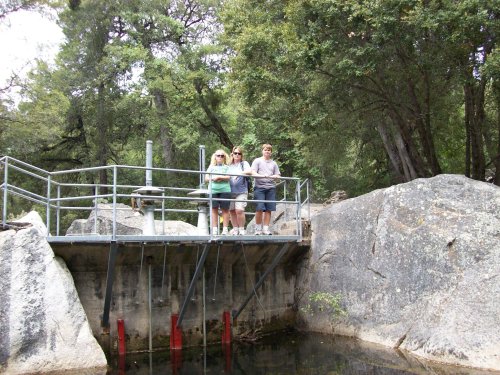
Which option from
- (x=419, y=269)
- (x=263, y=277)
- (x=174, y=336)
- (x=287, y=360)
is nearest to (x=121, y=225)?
(x=174, y=336)

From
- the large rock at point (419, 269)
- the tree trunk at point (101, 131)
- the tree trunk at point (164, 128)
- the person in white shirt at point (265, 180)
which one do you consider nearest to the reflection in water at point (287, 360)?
the large rock at point (419, 269)

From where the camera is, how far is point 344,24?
486 inches

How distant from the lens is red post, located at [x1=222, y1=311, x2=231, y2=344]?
1152 centimetres

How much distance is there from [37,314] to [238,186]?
13.6ft

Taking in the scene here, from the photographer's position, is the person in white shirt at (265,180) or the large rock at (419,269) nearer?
the large rock at (419,269)

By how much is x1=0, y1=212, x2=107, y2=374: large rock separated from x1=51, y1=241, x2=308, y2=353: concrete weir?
0.63 metres

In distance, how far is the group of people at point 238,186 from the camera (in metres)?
9.70

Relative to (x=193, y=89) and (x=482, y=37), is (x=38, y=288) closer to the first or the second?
(x=482, y=37)

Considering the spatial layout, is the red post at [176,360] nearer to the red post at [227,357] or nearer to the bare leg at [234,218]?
the red post at [227,357]

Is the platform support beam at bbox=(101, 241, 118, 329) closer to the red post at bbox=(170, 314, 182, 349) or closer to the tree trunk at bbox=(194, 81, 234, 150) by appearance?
the red post at bbox=(170, 314, 182, 349)

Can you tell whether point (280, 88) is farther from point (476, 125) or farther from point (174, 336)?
point (174, 336)

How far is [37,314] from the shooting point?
8.58 meters

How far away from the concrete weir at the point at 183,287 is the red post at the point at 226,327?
0.09 m

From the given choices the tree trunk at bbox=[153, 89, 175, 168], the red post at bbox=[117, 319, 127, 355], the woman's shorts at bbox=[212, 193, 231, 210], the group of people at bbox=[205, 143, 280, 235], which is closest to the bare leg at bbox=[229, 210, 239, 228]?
the group of people at bbox=[205, 143, 280, 235]
